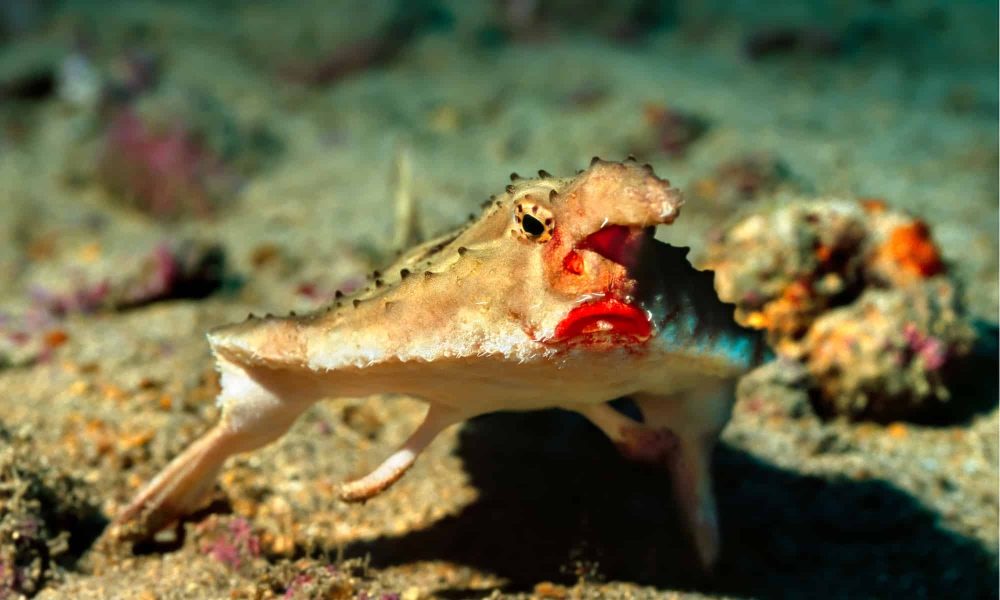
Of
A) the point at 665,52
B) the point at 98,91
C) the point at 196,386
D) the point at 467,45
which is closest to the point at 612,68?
the point at 665,52

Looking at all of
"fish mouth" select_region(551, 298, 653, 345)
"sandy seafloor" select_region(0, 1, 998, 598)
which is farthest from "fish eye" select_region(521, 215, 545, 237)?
"sandy seafloor" select_region(0, 1, 998, 598)

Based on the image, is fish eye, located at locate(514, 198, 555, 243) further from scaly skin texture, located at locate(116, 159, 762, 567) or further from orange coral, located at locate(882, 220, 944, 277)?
orange coral, located at locate(882, 220, 944, 277)

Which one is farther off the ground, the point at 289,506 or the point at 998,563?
the point at 289,506

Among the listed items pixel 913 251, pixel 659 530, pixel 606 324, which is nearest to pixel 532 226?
pixel 606 324

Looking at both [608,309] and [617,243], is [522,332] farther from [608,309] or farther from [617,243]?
[617,243]

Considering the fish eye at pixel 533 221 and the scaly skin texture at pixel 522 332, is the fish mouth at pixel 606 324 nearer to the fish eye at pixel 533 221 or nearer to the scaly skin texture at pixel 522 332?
the scaly skin texture at pixel 522 332

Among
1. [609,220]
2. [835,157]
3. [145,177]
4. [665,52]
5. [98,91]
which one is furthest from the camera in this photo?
[665,52]

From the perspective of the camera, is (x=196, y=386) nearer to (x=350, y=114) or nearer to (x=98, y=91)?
(x=350, y=114)

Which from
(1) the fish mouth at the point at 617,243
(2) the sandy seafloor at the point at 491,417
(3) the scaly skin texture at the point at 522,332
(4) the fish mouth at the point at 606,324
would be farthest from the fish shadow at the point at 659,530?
(1) the fish mouth at the point at 617,243
